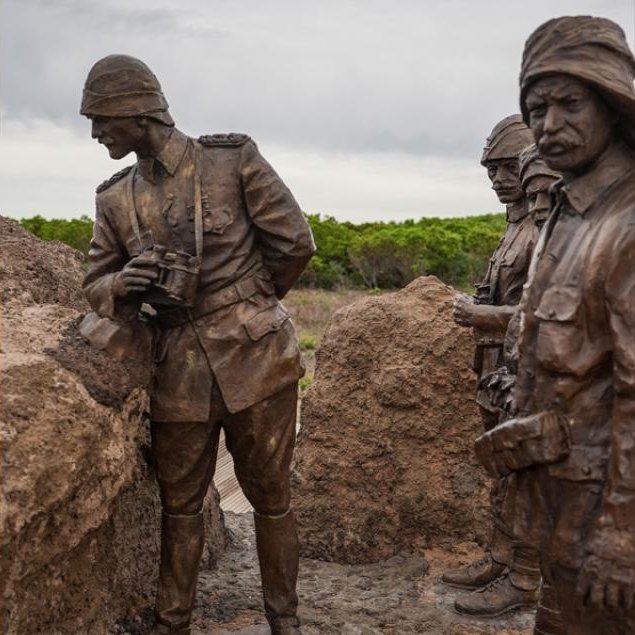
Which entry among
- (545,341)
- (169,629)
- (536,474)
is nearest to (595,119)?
(545,341)

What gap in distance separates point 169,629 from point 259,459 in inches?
32.7

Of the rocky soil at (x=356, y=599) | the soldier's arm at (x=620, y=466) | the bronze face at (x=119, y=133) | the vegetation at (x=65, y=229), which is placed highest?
the vegetation at (x=65, y=229)

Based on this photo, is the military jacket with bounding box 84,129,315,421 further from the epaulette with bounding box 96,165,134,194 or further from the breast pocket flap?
the breast pocket flap

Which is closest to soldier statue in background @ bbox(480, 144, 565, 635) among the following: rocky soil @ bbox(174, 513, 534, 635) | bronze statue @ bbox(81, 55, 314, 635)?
bronze statue @ bbox(81, 55, 314, 635)

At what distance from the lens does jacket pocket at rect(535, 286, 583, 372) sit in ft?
8.36

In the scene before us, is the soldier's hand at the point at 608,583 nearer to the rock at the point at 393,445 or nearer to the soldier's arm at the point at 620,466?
the soldier's arm at the point at 620,466

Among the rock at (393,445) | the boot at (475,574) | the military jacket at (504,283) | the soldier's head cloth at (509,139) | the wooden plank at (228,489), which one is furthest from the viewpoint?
the wooden plank at (228,489)

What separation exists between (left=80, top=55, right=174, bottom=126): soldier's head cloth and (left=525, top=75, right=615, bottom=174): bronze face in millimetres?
1610

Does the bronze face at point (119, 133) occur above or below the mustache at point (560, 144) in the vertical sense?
above

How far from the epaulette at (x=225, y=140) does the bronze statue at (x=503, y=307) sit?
1298mm

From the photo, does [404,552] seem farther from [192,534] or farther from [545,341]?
[545,341]

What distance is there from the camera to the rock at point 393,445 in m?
5.42

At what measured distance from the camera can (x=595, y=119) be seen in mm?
2521

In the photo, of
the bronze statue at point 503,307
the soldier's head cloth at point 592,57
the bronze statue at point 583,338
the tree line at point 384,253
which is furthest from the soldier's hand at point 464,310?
the tree line at point 384,253
